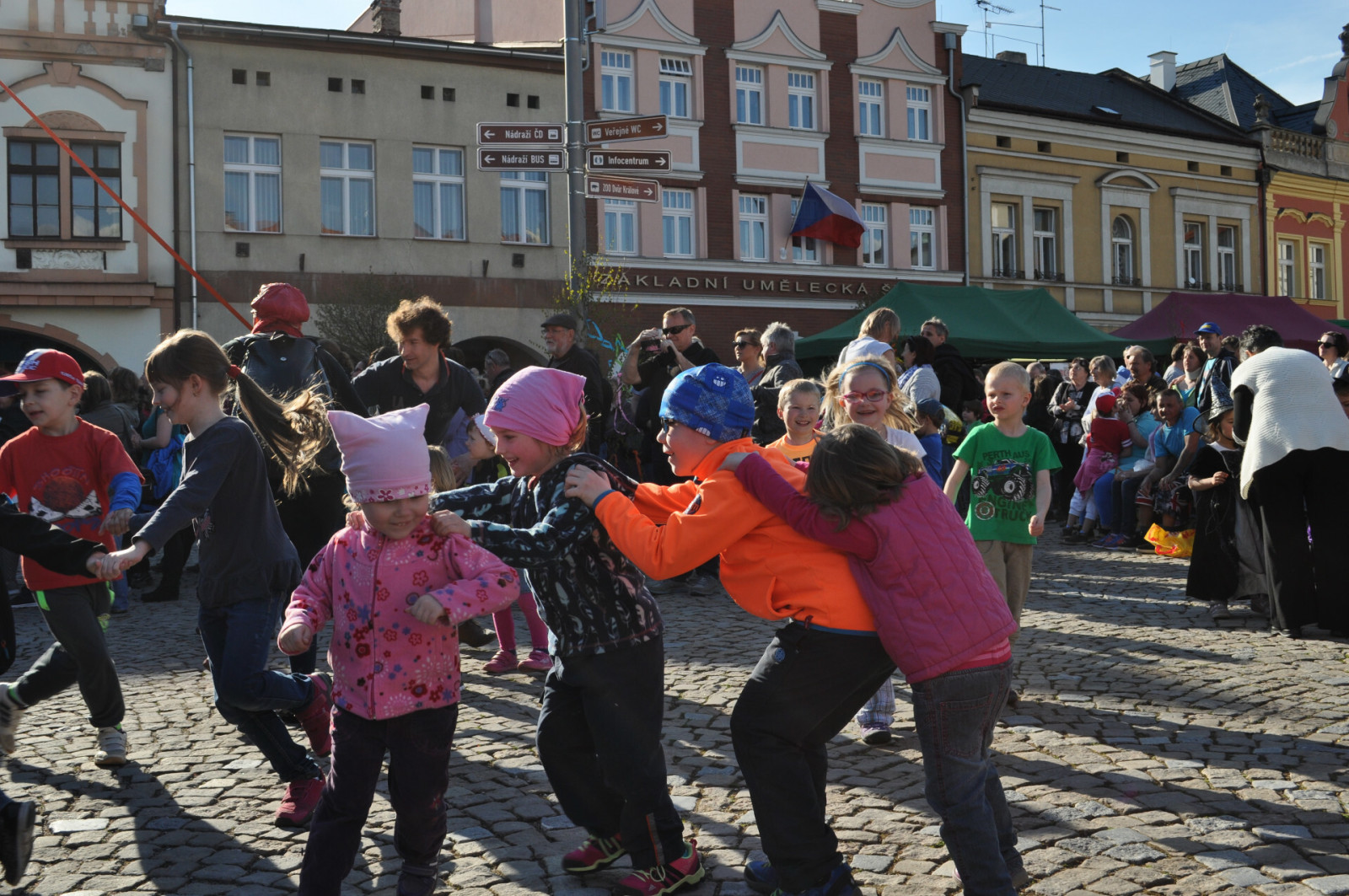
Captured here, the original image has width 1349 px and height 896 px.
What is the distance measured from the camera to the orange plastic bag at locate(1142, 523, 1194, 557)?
12.5m

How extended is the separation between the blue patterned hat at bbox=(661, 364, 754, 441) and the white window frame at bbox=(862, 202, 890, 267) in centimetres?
2671

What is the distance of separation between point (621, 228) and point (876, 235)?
6575 mm

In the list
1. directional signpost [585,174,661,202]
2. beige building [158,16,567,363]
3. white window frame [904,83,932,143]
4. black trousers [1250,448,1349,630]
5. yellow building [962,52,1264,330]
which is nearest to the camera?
black trousers [1250,448,1349,630]

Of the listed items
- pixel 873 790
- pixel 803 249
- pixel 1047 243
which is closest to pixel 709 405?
pixel 873 790

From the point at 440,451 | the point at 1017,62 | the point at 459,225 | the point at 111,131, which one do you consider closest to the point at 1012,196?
the point at 1017,62

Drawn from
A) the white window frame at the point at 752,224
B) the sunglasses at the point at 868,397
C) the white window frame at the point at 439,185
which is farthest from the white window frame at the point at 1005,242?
the sunglasses at the point at 868,397

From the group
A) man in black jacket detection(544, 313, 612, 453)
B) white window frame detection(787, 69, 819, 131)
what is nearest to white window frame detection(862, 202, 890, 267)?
white window frame detection(787, 69, 819, 131)

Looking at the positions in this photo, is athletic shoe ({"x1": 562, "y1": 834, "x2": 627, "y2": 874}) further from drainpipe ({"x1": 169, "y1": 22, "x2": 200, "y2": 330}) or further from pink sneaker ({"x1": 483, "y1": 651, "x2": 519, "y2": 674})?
drainpipe ({"x1": 169, "y1": 22, "x2": 200, "y2": 330})

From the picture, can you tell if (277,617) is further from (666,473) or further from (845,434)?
(666,473)

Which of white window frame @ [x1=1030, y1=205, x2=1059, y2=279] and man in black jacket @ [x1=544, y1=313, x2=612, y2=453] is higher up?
white window frame @ [x1=1030, y1=205, x2=1059, y2=279]

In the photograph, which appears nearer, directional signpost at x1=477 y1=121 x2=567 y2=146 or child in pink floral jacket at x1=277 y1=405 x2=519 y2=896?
child in pink floral jacket at x1=277 y1=405 x2=519 y2=896

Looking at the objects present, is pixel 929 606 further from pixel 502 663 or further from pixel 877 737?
pixel 502 663

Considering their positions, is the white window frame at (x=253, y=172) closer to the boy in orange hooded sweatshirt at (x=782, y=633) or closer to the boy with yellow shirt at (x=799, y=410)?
the boy with yellow shirt at (x=799, y=410)

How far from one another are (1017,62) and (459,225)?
745 inches
